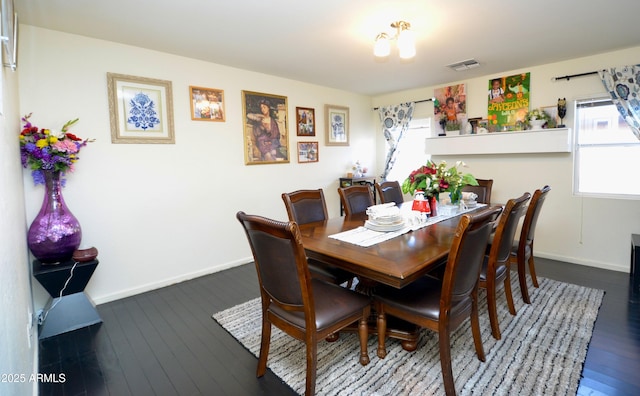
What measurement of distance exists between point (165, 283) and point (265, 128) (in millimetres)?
2104

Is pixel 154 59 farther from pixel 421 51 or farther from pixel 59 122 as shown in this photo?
pixel 421 51

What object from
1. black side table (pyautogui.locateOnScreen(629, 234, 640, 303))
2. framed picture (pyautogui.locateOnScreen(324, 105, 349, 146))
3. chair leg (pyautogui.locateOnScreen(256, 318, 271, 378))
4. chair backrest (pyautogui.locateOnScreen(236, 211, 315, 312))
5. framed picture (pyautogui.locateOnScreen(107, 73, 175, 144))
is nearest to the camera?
chair backrest (pyautogui.locateOnScreen(236, 211, 315, 312))

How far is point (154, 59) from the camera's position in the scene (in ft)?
10.1

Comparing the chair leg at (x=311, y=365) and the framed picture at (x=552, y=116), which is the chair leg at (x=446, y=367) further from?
the framed picture at (x=552, y=116)

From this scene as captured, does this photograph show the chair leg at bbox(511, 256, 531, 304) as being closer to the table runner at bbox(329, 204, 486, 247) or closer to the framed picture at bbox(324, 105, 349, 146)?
the table runner at bbox(329, 204, 486, 247)

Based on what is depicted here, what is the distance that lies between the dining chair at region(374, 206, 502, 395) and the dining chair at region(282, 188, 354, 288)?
463 millimetres

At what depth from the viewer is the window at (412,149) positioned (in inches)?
195

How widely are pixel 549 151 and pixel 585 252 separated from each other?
1221mm

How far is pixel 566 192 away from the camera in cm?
369

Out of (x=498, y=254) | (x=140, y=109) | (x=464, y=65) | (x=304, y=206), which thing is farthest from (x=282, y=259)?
(x=464, y=65)

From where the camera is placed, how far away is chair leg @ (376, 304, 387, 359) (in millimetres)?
1924

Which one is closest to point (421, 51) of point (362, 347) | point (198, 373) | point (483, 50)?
point (483, 50)

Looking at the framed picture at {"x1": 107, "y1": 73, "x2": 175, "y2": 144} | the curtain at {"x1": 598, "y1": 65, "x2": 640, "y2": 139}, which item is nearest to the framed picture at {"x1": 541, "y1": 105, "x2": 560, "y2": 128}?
the curtain at {"x1": 598, "y1": 65, "x2": 640, "y2": 139}

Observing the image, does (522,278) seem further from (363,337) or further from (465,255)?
(363,337)
